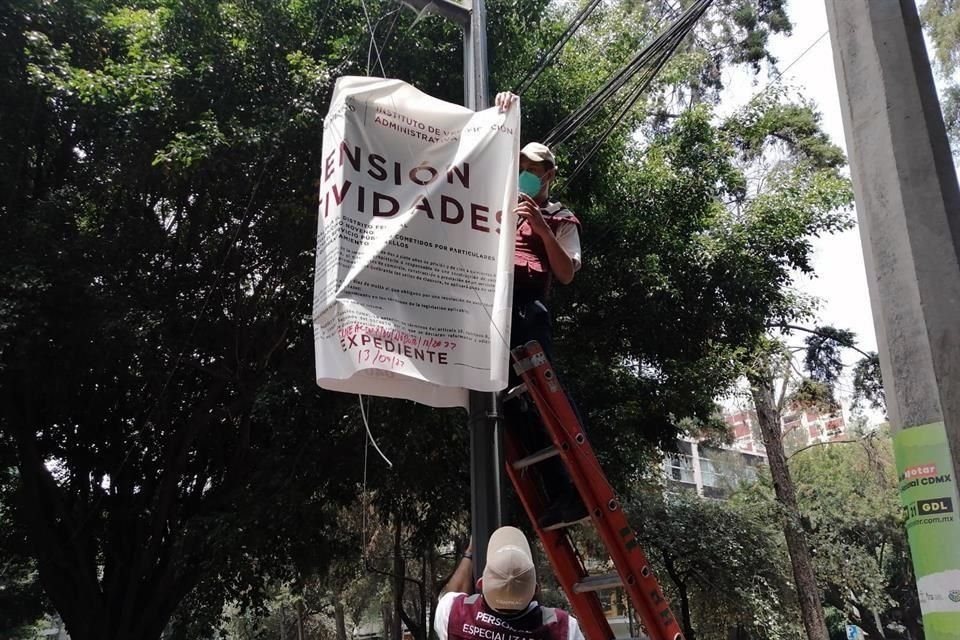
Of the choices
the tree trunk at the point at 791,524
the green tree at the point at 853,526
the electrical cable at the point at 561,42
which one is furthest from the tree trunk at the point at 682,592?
the electrical cable at the point at 561,42

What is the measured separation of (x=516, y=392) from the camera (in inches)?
159

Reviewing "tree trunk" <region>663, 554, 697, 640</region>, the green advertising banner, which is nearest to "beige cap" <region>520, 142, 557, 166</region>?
the green advertising banner

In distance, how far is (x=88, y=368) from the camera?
32.4 feet

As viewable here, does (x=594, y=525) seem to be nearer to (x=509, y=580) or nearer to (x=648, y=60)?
(x=509, y=580)

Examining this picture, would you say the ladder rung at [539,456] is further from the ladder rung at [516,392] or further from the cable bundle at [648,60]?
the cable bundle at [648,60]

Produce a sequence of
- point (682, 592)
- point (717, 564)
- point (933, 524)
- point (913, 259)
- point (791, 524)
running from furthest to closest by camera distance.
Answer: point (717, 564) → point (791, 524) → point (682, 592) → point (913, 259) → point (933, 524)

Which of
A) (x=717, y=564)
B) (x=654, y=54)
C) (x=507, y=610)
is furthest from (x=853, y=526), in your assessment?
(x=507, y=610)

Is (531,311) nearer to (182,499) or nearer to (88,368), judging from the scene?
(88,368)

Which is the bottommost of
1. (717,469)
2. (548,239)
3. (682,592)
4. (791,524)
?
(682,592)

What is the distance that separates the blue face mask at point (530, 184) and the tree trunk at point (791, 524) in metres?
12.5

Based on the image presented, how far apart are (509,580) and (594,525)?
3.66 feet

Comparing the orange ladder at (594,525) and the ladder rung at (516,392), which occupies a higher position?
the ladder rung at (516,392)

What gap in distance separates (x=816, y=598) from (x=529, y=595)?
56.8ft

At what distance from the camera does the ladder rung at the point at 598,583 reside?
145 inches
